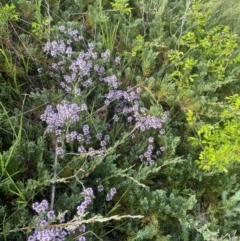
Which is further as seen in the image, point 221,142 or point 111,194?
point 221,142

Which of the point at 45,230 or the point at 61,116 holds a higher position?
the point at 61,116

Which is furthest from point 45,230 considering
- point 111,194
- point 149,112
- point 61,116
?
point 149,112

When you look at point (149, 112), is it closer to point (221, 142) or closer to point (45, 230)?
point (221, 142)

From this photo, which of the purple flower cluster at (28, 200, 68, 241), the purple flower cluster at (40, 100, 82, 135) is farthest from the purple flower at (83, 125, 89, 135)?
the purple flower cluster at (28, 200, 68, 241)

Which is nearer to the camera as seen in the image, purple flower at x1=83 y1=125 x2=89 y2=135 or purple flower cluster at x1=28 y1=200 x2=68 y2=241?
purple flower cluster at x1=28 y1=200 x2=68 y2=241

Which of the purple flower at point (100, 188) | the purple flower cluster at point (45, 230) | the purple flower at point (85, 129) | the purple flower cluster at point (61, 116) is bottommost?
the purple flower at point (100, 188)

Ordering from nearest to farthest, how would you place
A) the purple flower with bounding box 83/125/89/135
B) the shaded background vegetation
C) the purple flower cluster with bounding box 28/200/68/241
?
the purple flower cluster with bounding box 28/200/68/241
the shaded background vegetation
the purple flower with bounding box 83/125/89/135

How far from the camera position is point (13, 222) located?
1714mm

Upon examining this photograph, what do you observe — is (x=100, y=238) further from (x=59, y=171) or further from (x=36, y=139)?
(x=36, y=139)

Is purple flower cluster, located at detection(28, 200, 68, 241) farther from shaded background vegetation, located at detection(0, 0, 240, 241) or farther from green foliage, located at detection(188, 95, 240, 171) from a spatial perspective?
green foliage, located at detection(188, 95, 240, 171)

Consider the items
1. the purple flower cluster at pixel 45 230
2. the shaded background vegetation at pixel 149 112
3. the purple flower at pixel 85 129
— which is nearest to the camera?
the purple flower cluster at pixel 45 230

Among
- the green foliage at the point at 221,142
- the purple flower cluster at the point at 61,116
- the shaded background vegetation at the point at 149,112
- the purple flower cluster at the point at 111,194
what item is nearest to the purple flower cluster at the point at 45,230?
the shaded background vegetation at the point at 149,112

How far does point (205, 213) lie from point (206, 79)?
3.02 ft

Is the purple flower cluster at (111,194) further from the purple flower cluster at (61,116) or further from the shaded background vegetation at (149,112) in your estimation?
the purple flower cluster at (61,116)
